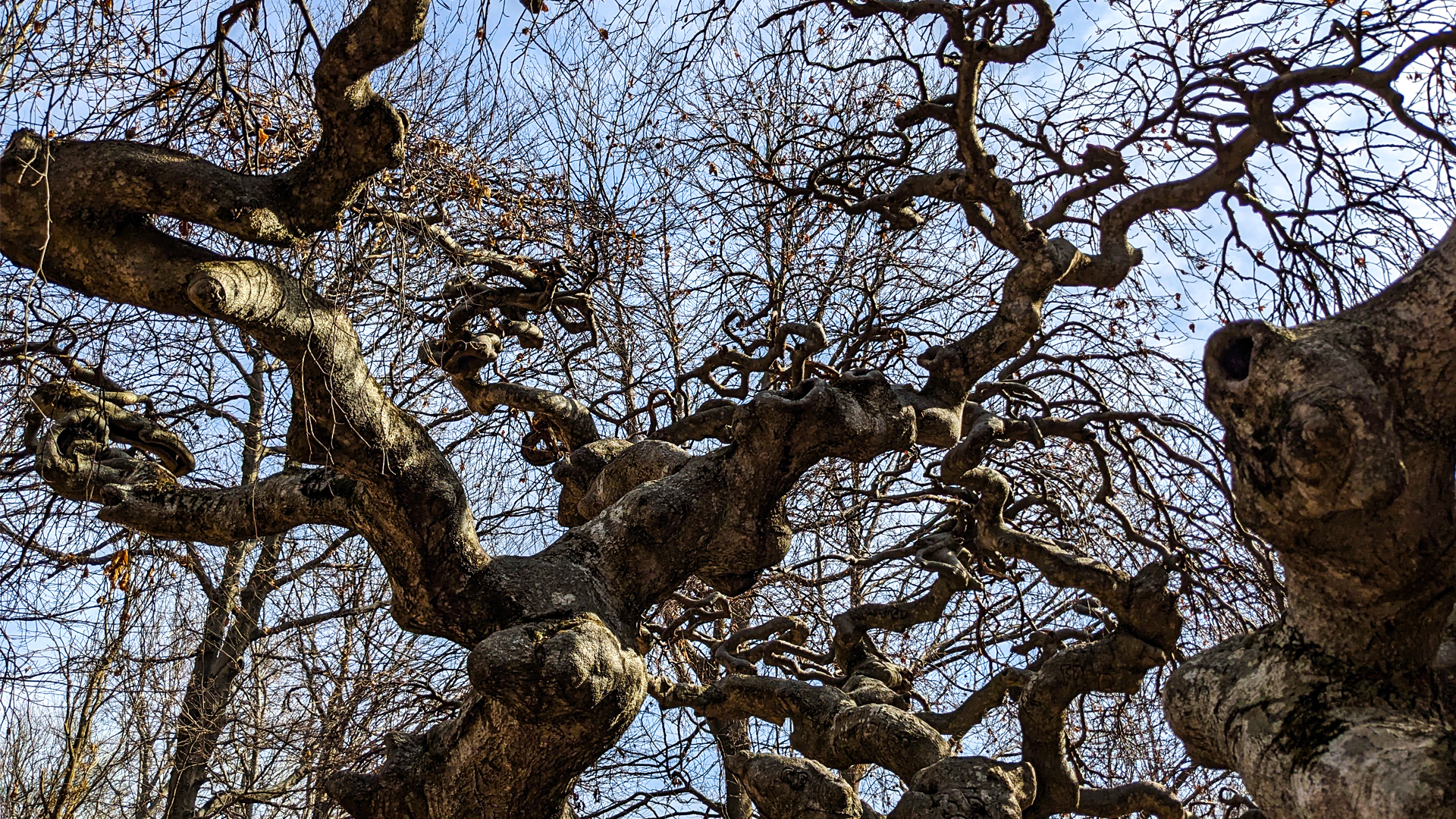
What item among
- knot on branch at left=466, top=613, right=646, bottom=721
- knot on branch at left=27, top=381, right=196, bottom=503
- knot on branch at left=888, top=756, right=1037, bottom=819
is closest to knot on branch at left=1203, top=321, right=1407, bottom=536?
knot on branch at left=466, top=613, right=646, bottom=721

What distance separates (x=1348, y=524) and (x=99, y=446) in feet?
12.9

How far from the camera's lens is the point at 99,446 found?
3.97 meters

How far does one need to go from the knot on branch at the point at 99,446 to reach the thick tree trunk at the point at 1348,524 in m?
3.39

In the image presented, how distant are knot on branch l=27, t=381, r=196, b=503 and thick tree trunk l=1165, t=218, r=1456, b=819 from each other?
3389 millimetres

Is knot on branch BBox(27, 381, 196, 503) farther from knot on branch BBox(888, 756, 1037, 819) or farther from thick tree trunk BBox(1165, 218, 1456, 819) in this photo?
thick tree trunk BBox(1165, 218, 1456, 819)

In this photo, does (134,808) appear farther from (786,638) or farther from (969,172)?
(969,172)

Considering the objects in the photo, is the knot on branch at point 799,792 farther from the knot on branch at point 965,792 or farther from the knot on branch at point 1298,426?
the knot on branch at point 1298,426

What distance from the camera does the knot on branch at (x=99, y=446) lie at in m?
3.74

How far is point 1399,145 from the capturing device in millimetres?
4227

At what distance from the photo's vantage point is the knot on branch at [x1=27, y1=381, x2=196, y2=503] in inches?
147

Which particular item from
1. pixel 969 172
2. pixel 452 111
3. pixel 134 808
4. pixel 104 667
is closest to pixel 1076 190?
pixel 969 172

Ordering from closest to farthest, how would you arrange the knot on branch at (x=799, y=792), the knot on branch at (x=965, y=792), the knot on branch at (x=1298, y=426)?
the knot on branch at (x=1298, y=426) → the knot on branch at (x=965, y=792) → the knot on branch at (x=799, y=792)

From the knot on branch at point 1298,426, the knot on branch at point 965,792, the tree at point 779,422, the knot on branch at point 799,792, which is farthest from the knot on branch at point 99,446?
the knot on branch at point 1298,426

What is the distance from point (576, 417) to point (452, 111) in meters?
2.10
